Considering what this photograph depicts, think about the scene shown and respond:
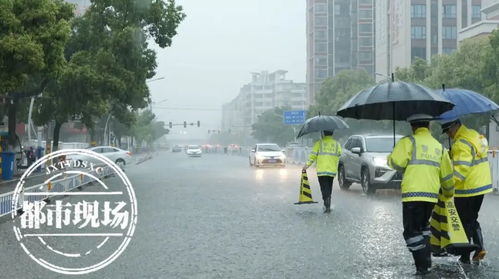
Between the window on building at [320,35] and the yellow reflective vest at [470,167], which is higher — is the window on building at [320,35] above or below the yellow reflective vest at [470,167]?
above

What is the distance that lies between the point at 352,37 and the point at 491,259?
385ft

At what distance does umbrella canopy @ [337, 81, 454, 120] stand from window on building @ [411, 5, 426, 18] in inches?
3341

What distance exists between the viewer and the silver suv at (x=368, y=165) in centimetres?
1641

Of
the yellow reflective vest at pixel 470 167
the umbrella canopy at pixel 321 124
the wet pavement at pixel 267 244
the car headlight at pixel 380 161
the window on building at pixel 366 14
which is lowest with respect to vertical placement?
the wet pavement at pixel 267 244

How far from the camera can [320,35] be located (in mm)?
122125

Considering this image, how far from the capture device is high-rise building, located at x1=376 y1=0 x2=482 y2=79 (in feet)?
290

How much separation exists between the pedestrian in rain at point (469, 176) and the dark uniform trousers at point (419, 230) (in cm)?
64

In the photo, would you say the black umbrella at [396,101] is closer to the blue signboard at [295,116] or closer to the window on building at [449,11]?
the blue signboard at [295,116]

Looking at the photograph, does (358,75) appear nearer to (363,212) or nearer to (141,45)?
(141,45)

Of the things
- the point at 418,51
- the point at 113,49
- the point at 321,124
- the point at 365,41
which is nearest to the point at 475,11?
the point at 418,51

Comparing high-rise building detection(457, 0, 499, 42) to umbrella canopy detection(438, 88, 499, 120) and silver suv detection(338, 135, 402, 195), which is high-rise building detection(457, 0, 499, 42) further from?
umbrella canopy detection(438, 88, 499, 120)

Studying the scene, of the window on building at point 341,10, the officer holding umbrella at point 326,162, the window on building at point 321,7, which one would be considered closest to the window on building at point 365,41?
the window on building at point 341,10

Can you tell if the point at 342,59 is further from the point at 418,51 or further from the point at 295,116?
the point at 295,116

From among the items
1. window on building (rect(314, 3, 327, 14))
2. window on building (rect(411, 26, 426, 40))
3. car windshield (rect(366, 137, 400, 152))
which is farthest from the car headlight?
window on building (rect(314, 3, 327, 14))
